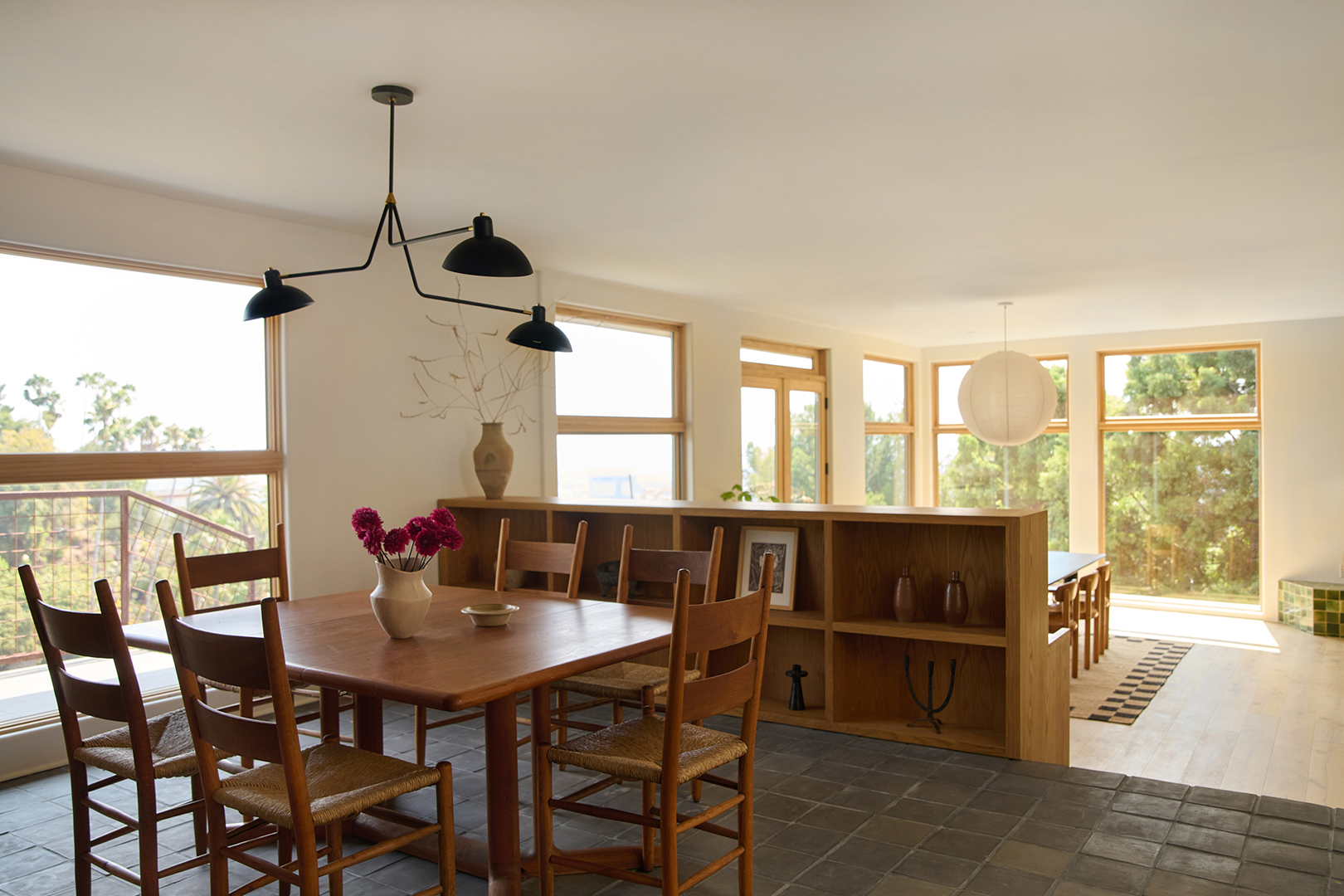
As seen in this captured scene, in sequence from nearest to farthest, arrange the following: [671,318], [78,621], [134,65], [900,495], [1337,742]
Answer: [78,621] < [134,65] < [1337,742] < [671,318] < [900,495]

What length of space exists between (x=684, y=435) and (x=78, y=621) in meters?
4.80

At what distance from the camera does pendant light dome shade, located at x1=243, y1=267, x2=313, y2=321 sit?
117 inches

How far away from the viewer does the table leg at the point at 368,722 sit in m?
2.74

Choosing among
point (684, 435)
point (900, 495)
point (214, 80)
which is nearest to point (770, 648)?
point (684, 435)

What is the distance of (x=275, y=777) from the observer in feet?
6.91

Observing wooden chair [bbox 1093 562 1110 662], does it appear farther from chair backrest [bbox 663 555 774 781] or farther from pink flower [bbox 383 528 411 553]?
pink flower [bbox 383 528 411 553]

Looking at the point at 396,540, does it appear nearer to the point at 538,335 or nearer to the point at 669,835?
the point at 669,835

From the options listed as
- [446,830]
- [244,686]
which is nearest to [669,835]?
[446,830]

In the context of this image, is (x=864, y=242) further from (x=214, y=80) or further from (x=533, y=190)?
(x=214, y=80)

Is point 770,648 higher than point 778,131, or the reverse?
point 778,131

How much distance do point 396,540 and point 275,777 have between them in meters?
0.63

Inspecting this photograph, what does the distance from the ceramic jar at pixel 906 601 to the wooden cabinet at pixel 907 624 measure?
41mm

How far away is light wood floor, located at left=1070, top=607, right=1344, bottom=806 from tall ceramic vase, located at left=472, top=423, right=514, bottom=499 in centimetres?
321

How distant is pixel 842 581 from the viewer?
152 inches
